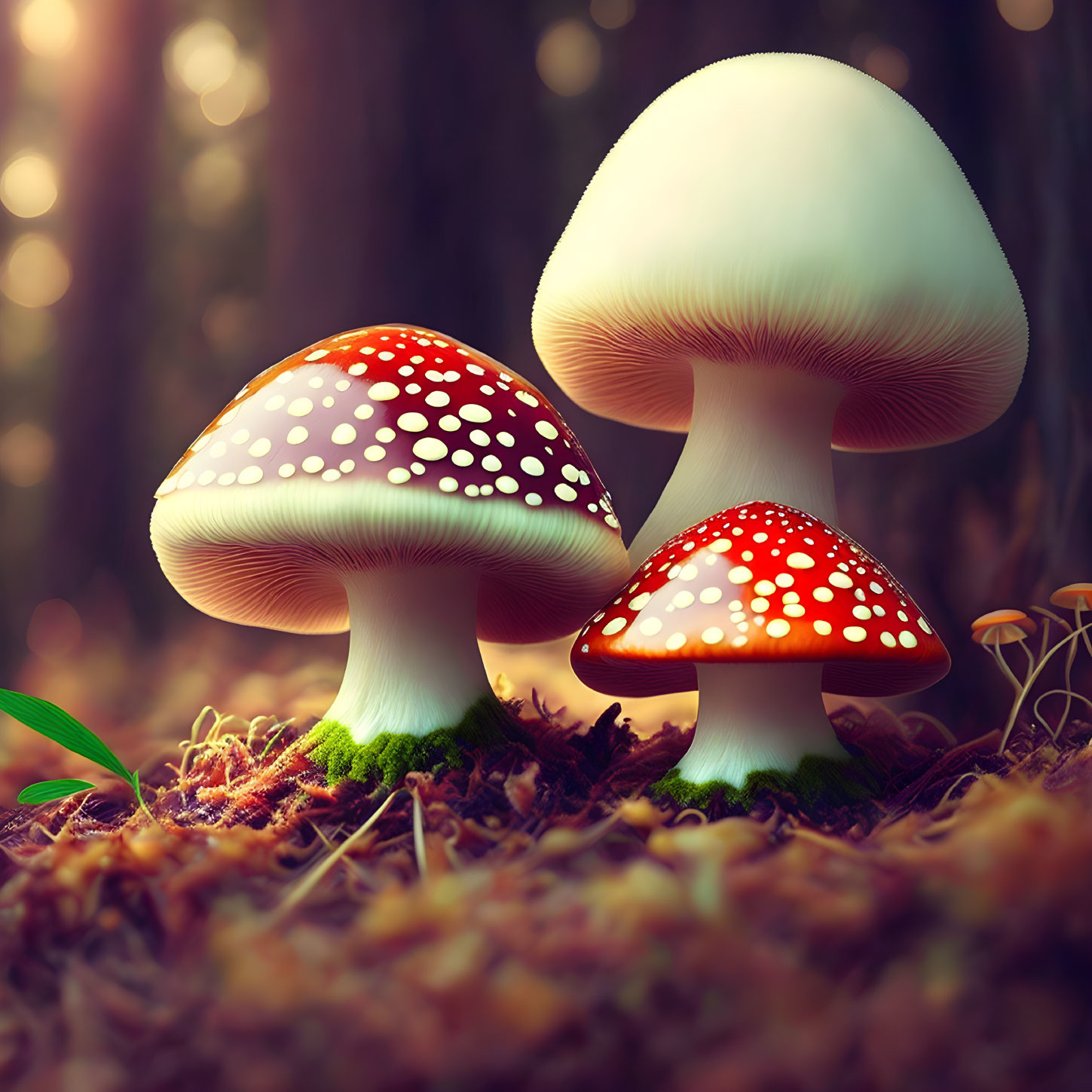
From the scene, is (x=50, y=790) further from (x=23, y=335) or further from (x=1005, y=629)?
(x=23, y=335)

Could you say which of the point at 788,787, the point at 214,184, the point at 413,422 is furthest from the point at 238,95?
the point at 788,787

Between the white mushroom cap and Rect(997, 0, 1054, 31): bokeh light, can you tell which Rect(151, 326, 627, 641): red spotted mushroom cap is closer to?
the white mushroom cap

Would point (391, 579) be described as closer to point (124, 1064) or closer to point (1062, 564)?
point (124, 1064)

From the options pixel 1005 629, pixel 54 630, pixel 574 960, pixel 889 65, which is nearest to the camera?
pixel 574 960

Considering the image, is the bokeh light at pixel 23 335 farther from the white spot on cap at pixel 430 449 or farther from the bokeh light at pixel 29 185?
the white spot on cap at pixel 430 449

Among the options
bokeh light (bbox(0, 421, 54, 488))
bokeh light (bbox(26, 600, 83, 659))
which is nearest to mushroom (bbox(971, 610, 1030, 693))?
bokeh light (bbox(26, 600, 83, 659))

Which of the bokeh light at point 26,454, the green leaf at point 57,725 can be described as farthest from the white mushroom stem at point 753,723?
the bokeh light at point 26,454

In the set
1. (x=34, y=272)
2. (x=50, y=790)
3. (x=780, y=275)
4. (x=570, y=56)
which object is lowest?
(x=50, y=790)
